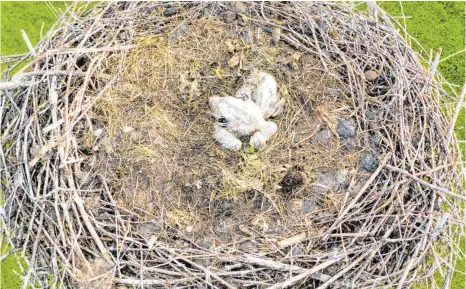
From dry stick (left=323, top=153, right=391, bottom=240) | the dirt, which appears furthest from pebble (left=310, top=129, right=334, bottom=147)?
dry stick (left=323, top=153, right=391, bottom=240)

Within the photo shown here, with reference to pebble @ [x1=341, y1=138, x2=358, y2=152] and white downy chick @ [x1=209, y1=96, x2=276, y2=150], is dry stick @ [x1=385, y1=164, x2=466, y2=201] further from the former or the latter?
white downy chick @ [x1=209, y1=96, x2=276, y2=150]

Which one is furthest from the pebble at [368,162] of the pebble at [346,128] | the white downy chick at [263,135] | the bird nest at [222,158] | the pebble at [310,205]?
the white downy chick at [263,135]

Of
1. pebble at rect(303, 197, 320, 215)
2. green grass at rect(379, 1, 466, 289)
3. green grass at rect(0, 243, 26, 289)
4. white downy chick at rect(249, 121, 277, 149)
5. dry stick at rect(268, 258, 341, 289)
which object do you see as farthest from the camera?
green grass at rect(379, 1, 466, 289)

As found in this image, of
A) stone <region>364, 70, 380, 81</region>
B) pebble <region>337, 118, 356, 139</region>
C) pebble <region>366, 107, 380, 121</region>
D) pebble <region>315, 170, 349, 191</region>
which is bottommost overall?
pebble <region>315, 170, 349, 191</region>

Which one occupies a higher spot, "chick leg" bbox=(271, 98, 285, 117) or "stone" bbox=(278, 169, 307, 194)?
"chick leg" bbox=(271, 98, 285, 117)

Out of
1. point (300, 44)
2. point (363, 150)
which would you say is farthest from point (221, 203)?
point (300, 44)

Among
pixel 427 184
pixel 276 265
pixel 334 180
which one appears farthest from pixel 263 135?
pixel 427 184

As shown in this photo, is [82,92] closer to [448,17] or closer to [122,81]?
[122,81]
